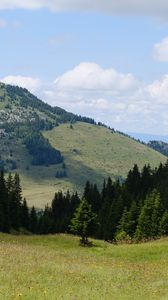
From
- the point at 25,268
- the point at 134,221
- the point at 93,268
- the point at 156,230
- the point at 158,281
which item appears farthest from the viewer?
the point at 134,221

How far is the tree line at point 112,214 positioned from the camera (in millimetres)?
71938

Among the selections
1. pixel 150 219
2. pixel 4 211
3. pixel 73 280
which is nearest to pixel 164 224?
pixel 150 219

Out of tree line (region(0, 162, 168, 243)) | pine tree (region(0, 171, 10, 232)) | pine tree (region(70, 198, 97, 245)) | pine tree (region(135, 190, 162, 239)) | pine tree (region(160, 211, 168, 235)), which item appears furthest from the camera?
pine tree (region(0, 171, 10, 232))

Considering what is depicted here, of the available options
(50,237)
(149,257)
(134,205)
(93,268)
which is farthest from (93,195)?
(93,268)

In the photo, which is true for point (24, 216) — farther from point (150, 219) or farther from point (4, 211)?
point (150, 219)

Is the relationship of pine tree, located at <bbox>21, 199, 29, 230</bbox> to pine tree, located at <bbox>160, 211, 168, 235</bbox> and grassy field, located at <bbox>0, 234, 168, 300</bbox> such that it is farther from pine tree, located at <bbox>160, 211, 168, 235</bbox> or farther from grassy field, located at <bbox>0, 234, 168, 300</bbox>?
grassy field, located at <bbox>0, 234, 168, 300</bbox>

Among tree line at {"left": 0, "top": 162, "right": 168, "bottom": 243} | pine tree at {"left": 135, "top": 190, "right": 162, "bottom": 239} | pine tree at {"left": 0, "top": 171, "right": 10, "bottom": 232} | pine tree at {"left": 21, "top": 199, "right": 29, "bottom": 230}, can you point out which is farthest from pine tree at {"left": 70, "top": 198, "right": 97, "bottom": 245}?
pine tree at {"left": 21, "top": 199, "right": 29, "bottom": 230}

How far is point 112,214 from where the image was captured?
104500mm

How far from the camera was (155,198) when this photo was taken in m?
91.6

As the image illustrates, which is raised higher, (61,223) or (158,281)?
(158,281)

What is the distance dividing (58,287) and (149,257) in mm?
22987

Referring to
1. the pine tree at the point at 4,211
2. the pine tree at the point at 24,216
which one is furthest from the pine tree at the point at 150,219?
the pine tree at the point at 24,216

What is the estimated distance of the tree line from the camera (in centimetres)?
7194

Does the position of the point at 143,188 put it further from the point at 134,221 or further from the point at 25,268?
the point at 25,268
